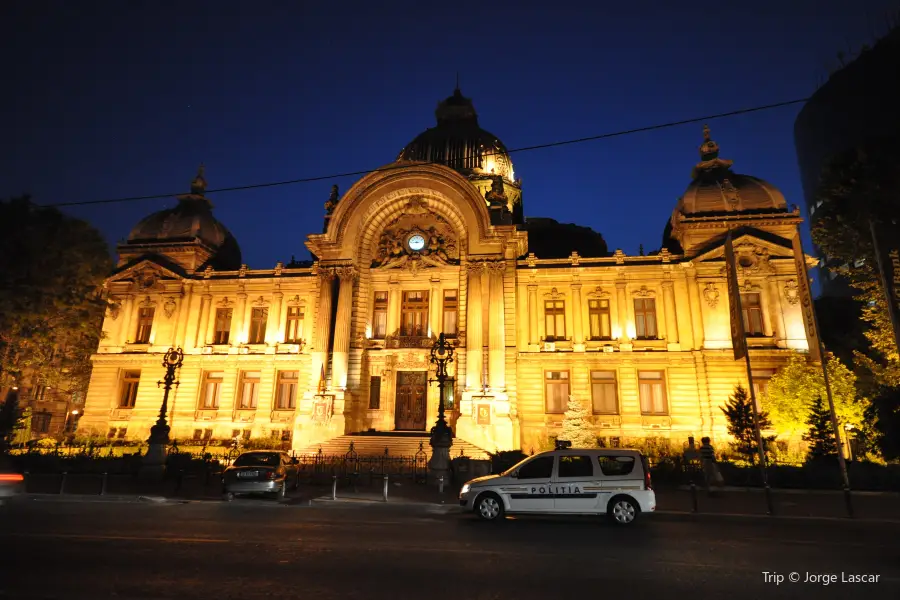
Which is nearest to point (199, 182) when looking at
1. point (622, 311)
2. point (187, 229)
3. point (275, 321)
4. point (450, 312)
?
point (187, 229)

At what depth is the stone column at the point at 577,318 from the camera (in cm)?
2925

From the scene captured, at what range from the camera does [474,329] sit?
27984 millimetres

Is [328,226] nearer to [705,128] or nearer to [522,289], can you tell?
[522,289]

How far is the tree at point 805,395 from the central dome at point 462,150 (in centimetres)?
2439

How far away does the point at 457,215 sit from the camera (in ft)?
102

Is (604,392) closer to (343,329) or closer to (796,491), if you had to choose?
(796,491)

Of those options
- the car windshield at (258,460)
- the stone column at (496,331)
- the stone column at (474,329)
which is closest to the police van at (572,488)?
the car windshield at (258,460)

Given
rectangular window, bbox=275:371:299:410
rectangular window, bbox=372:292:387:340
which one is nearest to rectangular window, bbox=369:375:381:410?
rectangular window, bbox=372:292:387:340

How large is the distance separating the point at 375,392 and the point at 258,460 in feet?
45.8

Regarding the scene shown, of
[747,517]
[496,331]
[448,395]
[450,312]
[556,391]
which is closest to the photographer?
[747,517]

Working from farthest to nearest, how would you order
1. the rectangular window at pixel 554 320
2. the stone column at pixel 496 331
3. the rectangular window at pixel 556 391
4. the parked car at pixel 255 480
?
the rectangular window at pixel 554 320, the rectangular window at pixel 556 391, the stone column at pixel 496 331, the parked car at pixel 255 480

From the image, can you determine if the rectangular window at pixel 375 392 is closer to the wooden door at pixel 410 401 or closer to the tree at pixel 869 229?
the wooden door at pixel 410 401

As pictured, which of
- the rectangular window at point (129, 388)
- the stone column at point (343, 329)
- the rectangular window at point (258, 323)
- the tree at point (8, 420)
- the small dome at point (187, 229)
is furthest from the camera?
Result: the small dome at point (187, 229)

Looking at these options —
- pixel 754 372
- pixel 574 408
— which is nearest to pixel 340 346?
pixel 574 408
